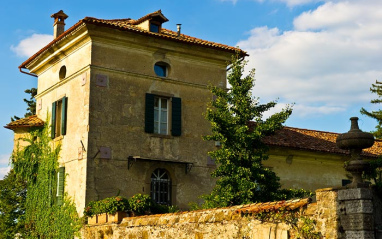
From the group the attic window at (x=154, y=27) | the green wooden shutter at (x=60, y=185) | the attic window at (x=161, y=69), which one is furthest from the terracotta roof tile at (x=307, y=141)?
the green wooden shutter at (x=60, y=185)

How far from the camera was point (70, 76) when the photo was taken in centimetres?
1989

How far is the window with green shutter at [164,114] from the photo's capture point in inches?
763

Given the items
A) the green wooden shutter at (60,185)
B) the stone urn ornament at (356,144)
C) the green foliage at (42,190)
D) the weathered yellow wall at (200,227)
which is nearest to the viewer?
the stone urn ornament at (356,144)

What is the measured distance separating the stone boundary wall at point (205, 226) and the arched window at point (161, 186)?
3541 mm

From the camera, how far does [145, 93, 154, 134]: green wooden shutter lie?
1918 centimetres

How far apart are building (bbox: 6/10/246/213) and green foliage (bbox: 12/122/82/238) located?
0.54 metres

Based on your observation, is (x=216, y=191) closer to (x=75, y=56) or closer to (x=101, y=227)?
(x=101, y=227)

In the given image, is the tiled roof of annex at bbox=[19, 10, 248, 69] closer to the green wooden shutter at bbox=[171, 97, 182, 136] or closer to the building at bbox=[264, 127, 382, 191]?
the green wooden shutter at bbox=[171, 97, 182, 136]

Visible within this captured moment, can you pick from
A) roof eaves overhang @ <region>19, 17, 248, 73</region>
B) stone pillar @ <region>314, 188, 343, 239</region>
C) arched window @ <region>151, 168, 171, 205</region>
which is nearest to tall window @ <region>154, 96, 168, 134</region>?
arched window @ <region>151, 168, 171, 205</region>

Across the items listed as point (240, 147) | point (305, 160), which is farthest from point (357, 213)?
point (305, 160)

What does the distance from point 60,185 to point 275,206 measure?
11.3m

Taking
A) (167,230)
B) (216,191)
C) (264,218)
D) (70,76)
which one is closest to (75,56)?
(70,76)

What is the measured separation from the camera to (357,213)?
352 inches

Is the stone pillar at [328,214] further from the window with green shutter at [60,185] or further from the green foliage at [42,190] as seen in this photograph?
the window with green shutter at [60,185]
